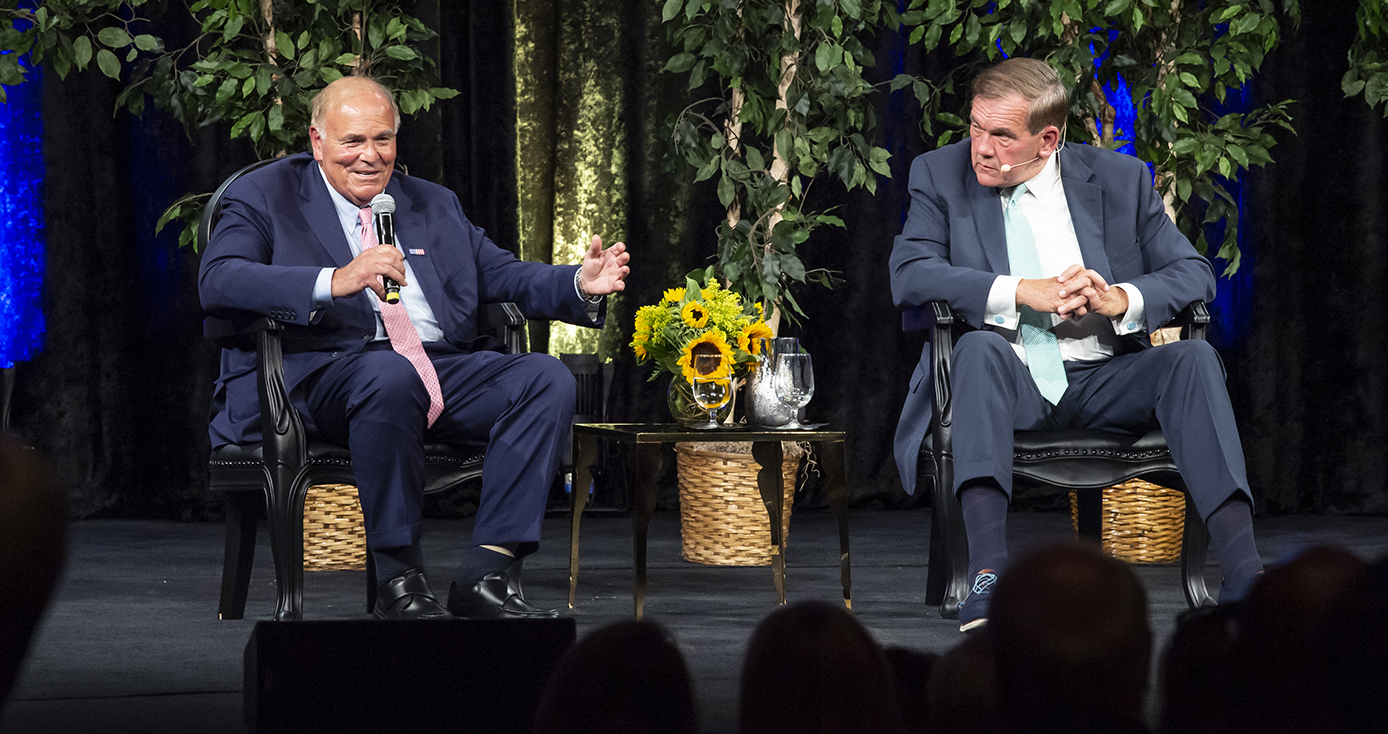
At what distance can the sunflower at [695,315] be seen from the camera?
2648 millimetres

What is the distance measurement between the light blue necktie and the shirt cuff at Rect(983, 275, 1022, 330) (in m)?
0.07

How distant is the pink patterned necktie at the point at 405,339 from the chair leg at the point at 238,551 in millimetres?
383

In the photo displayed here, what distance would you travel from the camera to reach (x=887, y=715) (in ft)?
1.63

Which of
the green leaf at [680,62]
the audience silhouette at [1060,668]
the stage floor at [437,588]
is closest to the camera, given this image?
the audience silhouette at [1060,668]

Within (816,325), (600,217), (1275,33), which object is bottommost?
(816,325)

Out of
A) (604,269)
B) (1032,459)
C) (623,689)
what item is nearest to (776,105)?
(604,269)

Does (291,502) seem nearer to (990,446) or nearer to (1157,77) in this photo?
(990,446)

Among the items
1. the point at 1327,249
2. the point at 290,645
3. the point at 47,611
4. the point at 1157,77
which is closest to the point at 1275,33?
the point at 1157,77

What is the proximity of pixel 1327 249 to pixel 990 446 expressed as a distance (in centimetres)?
270

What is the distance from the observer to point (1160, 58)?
3.52m

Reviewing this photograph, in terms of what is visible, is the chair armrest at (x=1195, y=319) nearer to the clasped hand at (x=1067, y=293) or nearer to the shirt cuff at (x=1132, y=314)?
the shirt cuff at (x=1132, y=314)

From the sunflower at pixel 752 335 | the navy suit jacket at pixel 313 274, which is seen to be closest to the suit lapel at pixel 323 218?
the navy suit jacket at pixel 313 274

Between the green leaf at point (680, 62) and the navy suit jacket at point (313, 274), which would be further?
the green leaf at point (680, 62)

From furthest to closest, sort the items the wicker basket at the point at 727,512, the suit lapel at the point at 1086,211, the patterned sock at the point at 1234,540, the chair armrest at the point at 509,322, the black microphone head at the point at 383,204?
1. the wicker basket at the point at 727,512
2. the chair armrest at the point at 509,322
3. the suit lapel at the point at 1086,211
4. the black microphone head at the point at 383,204
5. the patterned sock at the point at 1234,540
